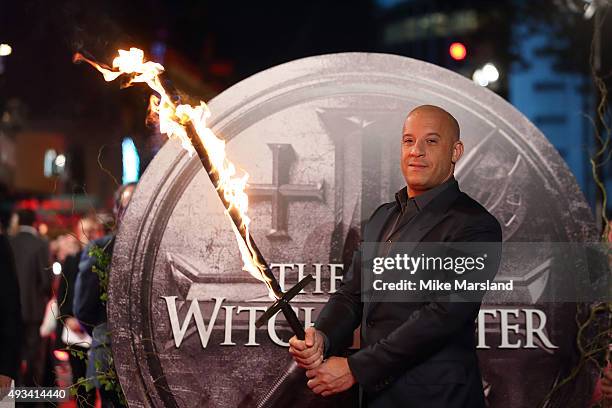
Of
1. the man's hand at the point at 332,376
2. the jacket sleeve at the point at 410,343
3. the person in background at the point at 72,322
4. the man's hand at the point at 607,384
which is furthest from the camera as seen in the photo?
the person in background at the point at 72,322

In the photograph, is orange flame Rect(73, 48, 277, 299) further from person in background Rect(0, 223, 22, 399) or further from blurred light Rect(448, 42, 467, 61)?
blurred light Rect(448, 42, 467, 61)

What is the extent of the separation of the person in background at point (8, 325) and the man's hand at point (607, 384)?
9.70ft

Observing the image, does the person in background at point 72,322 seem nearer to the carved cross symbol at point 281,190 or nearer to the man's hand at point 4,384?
the man's hand at point 4,384

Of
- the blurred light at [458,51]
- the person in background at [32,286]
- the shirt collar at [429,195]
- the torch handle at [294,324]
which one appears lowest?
the torch handle at [294,324]

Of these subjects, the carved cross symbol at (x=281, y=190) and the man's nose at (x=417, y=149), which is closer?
the man's nose at (x=417, y=149)

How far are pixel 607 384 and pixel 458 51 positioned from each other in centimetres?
662

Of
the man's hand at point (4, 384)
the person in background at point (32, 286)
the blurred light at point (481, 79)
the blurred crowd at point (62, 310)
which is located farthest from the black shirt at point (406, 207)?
the person in background at point (32, 286)

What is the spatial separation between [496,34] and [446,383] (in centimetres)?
2073

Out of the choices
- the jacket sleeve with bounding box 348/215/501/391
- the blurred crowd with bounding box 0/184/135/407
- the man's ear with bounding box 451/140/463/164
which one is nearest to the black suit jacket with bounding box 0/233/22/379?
the blurred crowd with bounding box 0/184/135/407

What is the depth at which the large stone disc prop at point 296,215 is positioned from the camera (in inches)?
197

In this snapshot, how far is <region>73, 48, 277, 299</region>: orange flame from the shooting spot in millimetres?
4422

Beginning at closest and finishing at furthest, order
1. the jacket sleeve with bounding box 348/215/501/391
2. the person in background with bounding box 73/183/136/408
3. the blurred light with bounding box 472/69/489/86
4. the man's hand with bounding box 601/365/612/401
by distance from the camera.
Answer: the jacket sleeve with bounding box 348/215/501/391 → the man's hand with bounding box 601/365/612/401 → the person in background with bounding box 73/183/136/408 → the blurred light with bounding box 472/69/489/86

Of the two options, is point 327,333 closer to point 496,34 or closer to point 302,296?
point 302,296

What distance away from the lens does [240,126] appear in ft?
16.7
